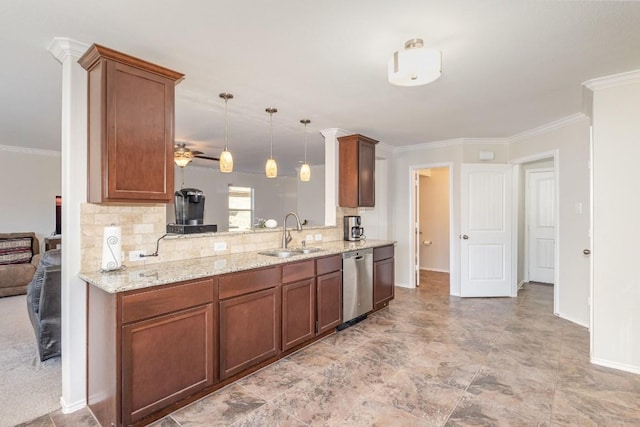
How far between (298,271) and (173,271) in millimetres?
1112

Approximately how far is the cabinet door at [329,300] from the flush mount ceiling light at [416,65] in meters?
1.99

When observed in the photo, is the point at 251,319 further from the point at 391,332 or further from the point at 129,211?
the point at 391,332

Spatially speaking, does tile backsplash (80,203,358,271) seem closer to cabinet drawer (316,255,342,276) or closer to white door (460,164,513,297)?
cabinet drawer (316,255,342,276)

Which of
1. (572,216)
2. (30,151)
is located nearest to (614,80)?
(572,216)

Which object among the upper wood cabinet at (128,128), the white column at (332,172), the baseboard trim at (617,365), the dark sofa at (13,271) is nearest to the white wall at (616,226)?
the baseboard trim at (617,365)

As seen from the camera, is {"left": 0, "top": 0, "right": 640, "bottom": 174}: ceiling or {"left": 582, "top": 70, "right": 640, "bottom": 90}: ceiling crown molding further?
{"left": 582, "top": 70, "right": 640, "bottom": 90}: ceiling crown molding

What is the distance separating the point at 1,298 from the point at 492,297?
7.31 metres

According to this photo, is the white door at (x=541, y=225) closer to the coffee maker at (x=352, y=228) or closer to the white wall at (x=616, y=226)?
the white wall at (x=616, y=226)

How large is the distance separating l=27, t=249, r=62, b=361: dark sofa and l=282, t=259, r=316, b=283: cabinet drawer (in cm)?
195

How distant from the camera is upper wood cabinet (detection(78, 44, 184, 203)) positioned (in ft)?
6.78

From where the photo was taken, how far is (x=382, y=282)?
422 cm

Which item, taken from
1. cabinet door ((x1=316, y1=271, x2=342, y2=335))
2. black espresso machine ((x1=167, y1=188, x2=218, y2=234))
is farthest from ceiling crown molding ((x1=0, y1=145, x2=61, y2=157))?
cabinet door ((x1=316, y1=271, x2=342, y2=335))

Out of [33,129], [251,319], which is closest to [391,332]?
[251,319]

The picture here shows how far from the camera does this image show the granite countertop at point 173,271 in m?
1.92
